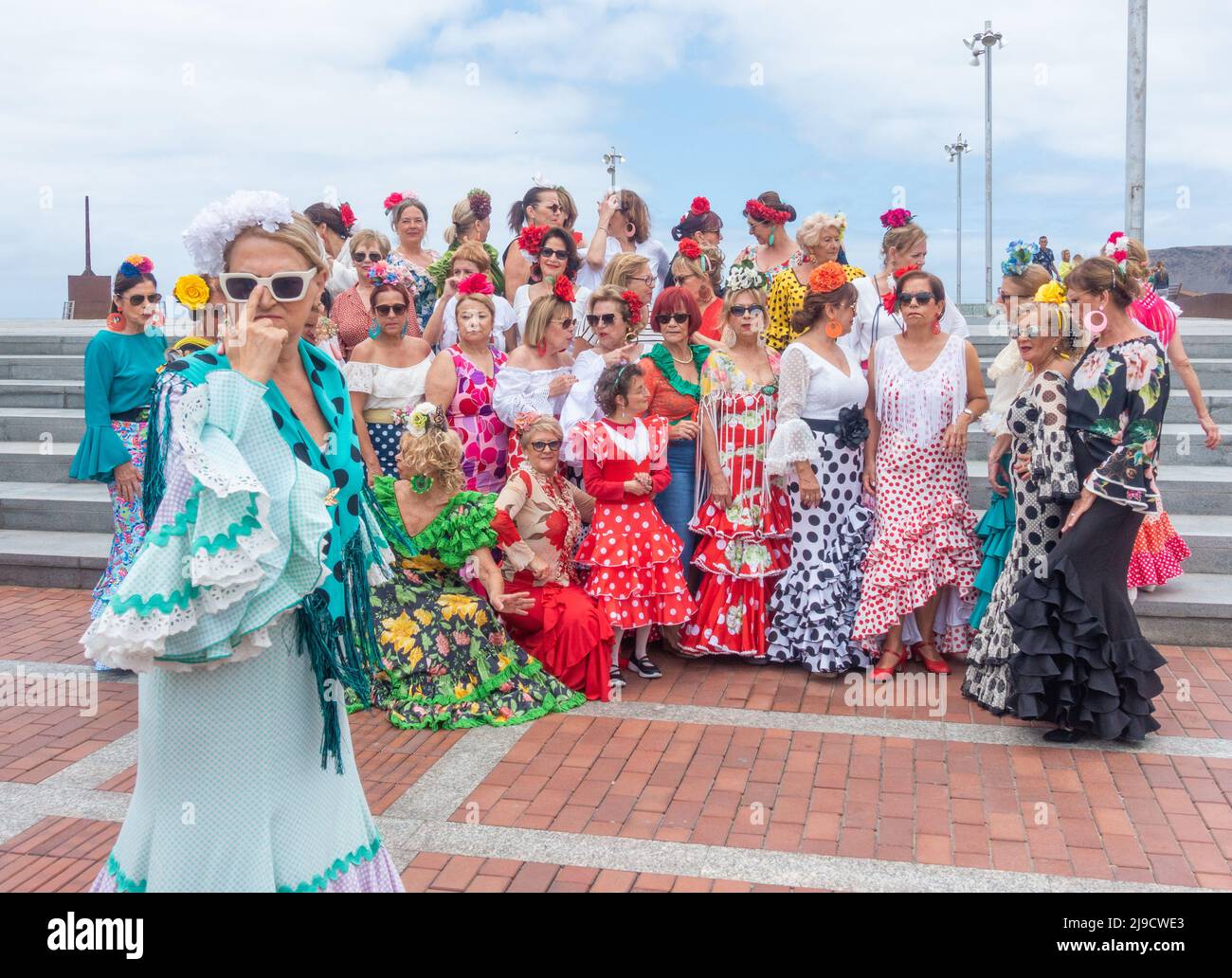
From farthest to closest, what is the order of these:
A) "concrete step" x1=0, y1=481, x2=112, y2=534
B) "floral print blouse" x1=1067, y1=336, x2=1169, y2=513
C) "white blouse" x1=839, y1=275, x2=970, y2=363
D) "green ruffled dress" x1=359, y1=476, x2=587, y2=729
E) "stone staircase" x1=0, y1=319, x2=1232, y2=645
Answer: "concrete step" x1=0, y1=481, x2=112, y2=534, "white blouse" x1=839, y1=275, x2=970, y2=363, "stone staircase" x1=0, y1=319, x2=1232, y2=645, "green ruffled dress" x1=359, y1=476, x2=587, y2=729, "floral print blouse" x1=1067, y1=336, x2=1169, y2=513

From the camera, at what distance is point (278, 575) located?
2277 millimetres

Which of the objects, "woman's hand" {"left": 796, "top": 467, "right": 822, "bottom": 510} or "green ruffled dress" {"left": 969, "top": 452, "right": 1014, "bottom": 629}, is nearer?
"green ruffled dress" {"left": 969, "top": 452, "right": 1014, "bottom": 629}

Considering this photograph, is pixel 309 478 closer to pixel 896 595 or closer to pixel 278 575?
pixel 278 575

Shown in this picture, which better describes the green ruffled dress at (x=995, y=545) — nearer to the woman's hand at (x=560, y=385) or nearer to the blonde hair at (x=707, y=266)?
the blonde hair at (x=707, y=266)

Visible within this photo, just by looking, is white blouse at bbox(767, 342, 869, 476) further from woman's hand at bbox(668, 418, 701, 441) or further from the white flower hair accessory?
the white flower hair accessory

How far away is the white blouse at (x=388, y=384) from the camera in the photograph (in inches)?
233

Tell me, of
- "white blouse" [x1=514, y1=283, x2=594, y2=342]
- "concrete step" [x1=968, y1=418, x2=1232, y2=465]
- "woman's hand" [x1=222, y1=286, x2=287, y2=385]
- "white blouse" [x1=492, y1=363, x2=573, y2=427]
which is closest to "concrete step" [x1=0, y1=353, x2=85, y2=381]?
"white blouse" [x1=514, y1=283, x2=594, y2=342]

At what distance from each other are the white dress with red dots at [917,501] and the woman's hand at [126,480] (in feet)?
13.2

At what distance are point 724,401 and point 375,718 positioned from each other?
96.6 inches

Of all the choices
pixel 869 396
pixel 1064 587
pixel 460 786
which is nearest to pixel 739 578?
pixel 869 396

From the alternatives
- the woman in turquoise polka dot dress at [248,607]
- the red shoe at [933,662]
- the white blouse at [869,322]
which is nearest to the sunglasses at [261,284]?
the woman in turquoise polka dot dress at [248,607]

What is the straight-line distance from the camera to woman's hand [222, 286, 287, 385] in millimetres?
2314

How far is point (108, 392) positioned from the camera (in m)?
6.04

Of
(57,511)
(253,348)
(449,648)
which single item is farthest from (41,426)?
(253,348)
